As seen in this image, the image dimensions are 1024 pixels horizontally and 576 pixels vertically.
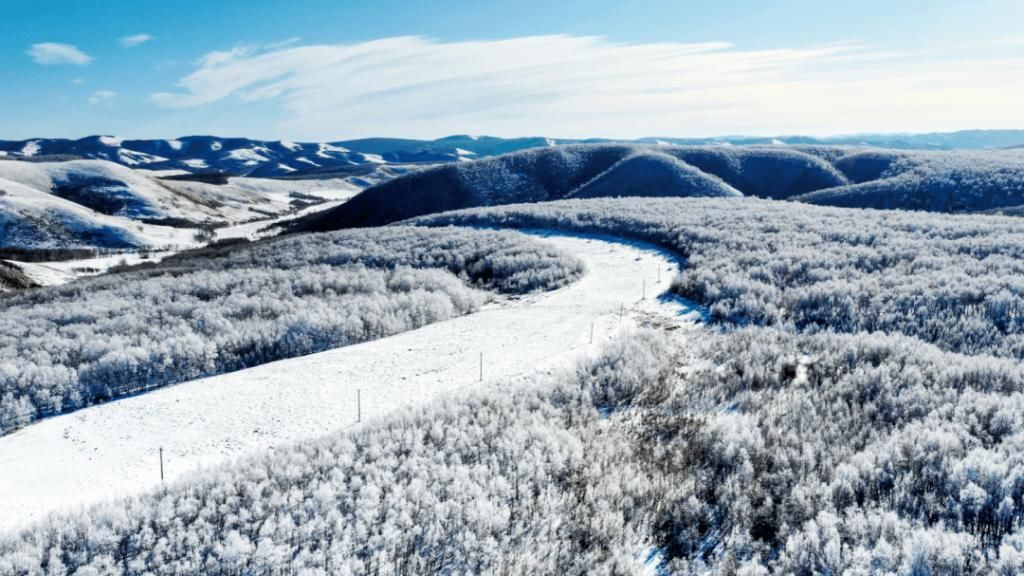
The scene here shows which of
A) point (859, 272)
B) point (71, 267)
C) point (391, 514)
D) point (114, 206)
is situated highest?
point (114, 206)

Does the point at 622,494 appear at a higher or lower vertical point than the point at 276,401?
lower

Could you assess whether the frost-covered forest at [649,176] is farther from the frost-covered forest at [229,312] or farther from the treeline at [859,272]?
the frost-covered forest at [229,312]

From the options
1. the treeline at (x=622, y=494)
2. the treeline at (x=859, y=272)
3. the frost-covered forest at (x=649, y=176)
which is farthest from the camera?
the frost-covered forest at (x=649, y=176)

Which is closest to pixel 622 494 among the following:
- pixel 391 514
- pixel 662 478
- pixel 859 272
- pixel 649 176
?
pixel 662 478

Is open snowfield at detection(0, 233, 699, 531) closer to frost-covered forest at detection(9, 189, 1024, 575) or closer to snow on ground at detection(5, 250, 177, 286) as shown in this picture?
frost-covered forest at detection(9, 189, 1024, 575)

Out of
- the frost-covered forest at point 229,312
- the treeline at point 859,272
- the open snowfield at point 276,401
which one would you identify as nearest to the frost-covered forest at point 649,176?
the treeline at point 859,272

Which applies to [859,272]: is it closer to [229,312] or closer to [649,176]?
[229,312]

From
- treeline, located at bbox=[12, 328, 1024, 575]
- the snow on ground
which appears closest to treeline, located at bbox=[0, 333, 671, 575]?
treeline, located at bbox=[12, 328, 1024, 575]
